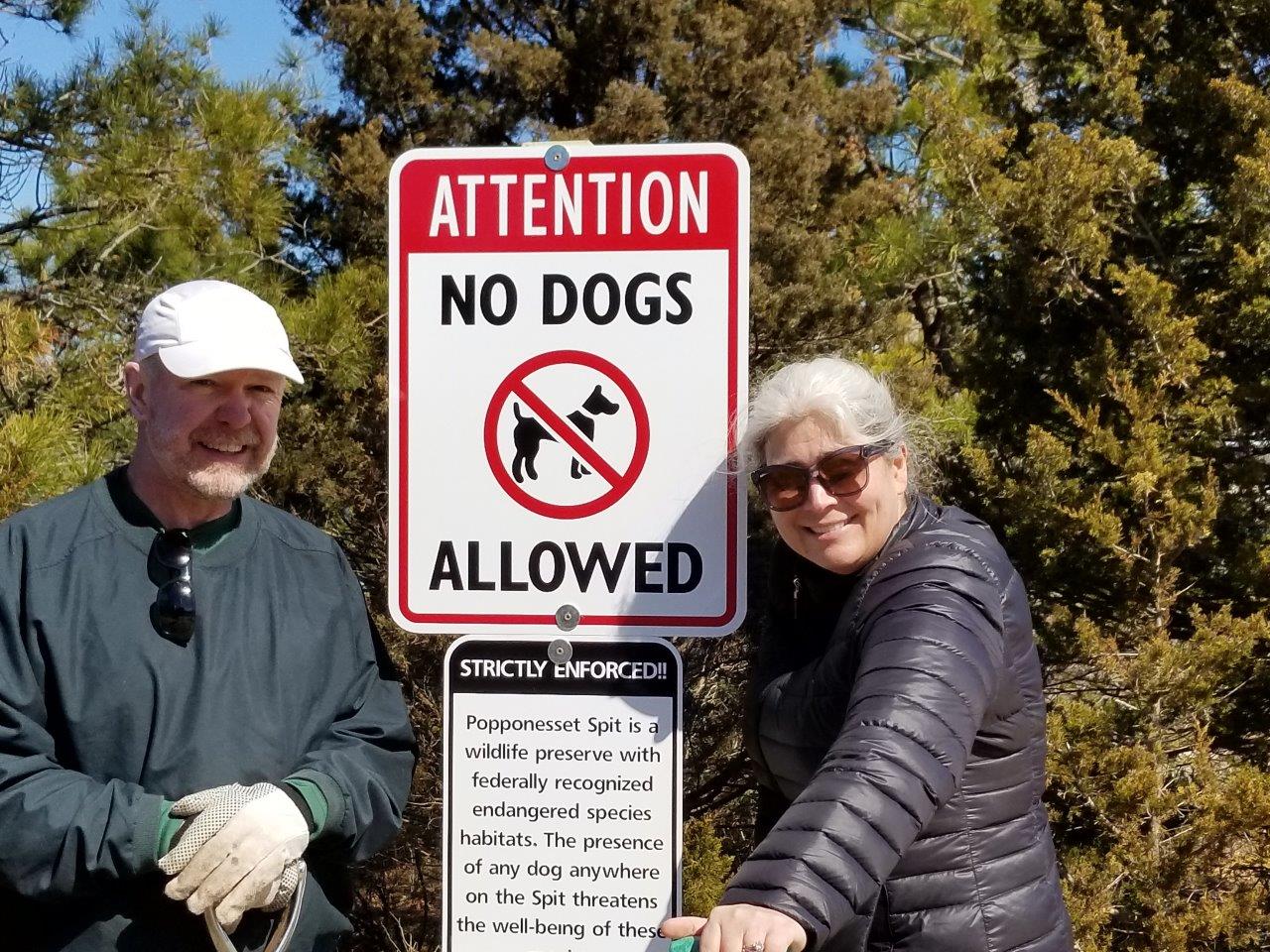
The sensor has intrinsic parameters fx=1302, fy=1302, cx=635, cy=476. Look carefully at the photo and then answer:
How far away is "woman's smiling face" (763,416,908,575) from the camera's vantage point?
205cm

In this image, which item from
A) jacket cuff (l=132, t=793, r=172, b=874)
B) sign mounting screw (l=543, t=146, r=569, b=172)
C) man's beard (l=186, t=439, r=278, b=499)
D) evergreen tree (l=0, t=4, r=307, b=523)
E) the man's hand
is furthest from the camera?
evergreen tree (l=0, t=4, r=307, b=523)

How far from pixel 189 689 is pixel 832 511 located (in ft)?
3.45

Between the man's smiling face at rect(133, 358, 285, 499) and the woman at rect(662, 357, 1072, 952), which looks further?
the man's smiling face at rect(133, 358, 285, 499)

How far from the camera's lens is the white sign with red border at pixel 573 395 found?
7.24 ft

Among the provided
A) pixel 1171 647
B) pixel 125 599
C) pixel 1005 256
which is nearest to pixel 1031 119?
pixel 1005 256

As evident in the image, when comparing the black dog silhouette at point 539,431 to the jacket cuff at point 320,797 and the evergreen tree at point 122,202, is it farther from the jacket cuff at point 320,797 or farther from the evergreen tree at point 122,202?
the evergreen tree at point 122,202

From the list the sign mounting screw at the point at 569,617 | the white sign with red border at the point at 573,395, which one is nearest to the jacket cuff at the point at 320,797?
the white sign with red border at the point at 573,395

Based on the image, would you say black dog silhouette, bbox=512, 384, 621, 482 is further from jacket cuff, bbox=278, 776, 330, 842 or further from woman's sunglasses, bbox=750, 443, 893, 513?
jacket cuff, bbox=278, 776, 330, 842

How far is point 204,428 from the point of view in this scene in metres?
2.17

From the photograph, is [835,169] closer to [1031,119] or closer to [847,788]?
[1031,119]

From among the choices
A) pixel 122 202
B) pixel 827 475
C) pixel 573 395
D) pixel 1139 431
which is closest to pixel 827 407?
pixel 827 475

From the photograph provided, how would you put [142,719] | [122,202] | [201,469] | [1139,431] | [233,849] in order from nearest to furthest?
[233,849]
[142,719]
[201,469]
[1139,431]
[122,202]

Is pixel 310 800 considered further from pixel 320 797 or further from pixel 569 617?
pixel 569 617

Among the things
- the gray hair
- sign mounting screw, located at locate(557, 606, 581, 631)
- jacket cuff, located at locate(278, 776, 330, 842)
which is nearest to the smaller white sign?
sign mounting screw, located at locate(557, 606, 581, 631)
